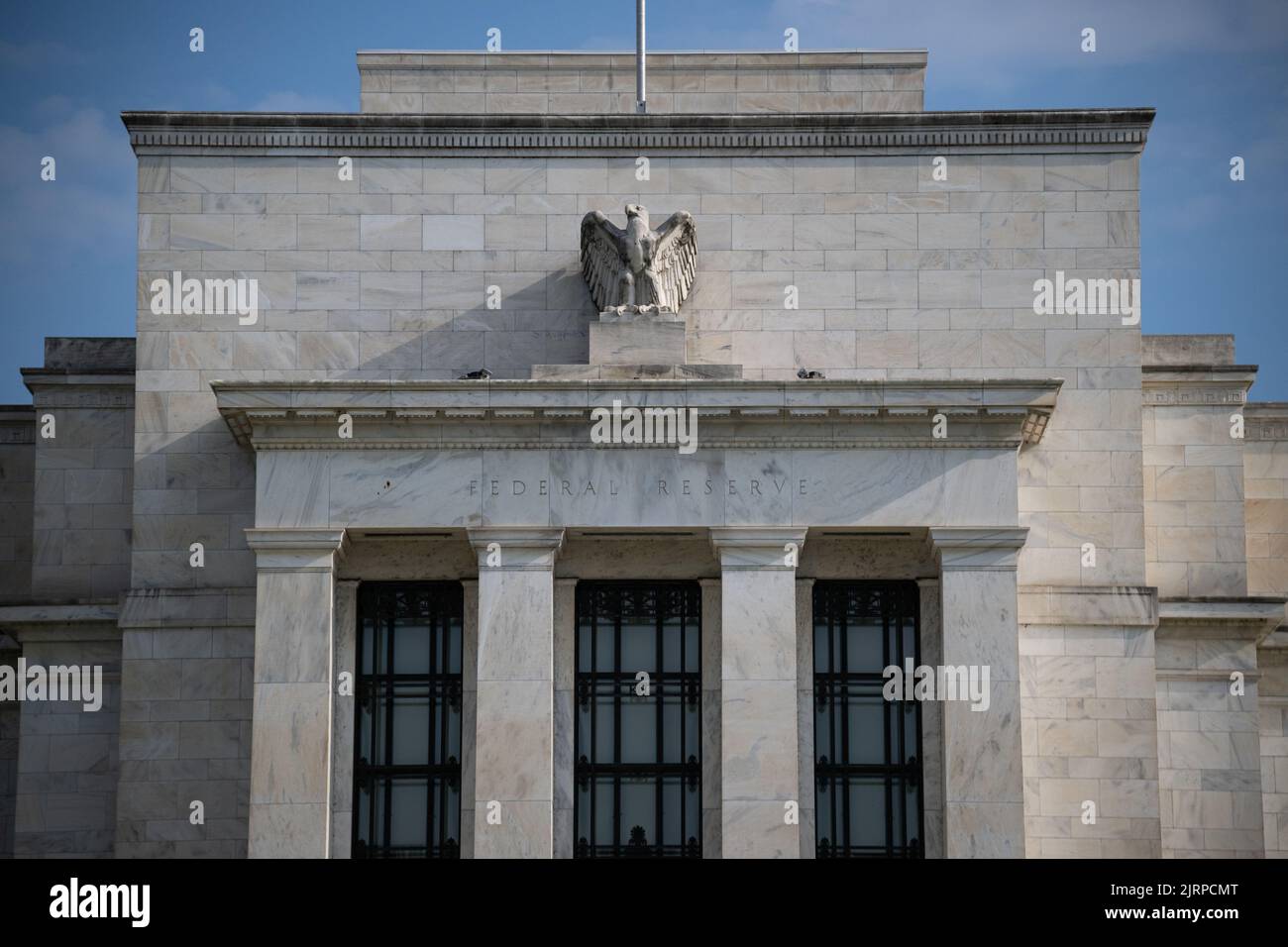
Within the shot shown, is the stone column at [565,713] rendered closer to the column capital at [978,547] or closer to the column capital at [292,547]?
the column capital at [292,547]

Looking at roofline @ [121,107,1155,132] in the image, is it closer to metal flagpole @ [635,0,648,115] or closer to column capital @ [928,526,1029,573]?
metal flagpole @ [635,0,648,115]

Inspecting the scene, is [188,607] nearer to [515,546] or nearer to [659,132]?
[515,546]

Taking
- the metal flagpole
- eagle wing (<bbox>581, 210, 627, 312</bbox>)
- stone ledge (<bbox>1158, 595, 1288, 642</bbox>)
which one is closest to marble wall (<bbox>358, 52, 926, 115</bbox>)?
the metal flagpole

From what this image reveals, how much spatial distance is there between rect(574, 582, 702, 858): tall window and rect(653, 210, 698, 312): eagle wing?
5.17m

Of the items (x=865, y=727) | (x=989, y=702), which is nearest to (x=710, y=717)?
(x=865, y=727)

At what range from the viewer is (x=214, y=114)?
4534cm

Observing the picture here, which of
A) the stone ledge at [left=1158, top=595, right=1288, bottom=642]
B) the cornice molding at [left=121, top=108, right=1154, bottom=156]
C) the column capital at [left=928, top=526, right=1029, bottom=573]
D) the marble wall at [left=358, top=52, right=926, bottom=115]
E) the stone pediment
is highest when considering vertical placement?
the marble wall at [left=358, top=52, right=926, bottom=115]

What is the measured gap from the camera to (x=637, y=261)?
43.5m

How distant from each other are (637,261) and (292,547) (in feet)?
25.0

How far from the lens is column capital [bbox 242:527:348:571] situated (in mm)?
41406

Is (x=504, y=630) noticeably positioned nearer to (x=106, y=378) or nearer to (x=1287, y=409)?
(x=106, y=378)
